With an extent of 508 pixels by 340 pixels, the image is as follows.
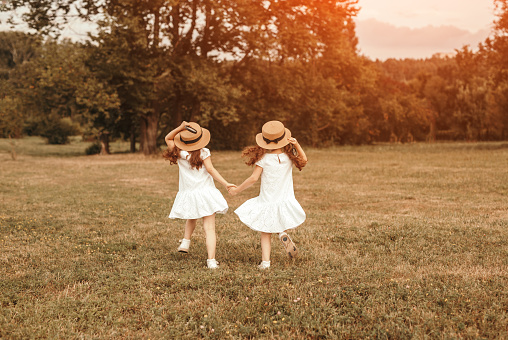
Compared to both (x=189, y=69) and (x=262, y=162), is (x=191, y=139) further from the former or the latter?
(x=189, y=69)

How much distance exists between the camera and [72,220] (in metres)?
8.95

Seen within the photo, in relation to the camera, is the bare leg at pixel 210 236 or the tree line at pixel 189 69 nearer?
the bare leg at pixel 210 236

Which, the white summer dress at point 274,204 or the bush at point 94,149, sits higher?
the white summer dress at point 274,204

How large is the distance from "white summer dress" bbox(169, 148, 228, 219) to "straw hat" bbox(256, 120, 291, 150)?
2.60 ft

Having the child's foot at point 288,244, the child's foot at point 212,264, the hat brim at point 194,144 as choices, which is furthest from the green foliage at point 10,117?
the child's foot at point 288,244

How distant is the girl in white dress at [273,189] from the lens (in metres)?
5.69

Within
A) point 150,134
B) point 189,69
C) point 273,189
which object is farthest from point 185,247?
point 150,134

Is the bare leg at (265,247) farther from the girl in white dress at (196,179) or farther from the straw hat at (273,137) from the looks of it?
the straw hat at (273,137)

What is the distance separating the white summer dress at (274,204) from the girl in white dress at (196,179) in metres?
0.42

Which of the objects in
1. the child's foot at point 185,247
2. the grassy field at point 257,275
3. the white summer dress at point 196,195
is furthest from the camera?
the child's foot at point 185,247

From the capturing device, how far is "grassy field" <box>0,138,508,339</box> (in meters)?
4.09

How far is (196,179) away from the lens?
20.0 feet

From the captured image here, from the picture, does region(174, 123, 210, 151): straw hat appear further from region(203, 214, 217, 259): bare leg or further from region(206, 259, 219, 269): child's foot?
region(206, 259, 219, 269): child's foot

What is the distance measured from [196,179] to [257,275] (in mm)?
1562
